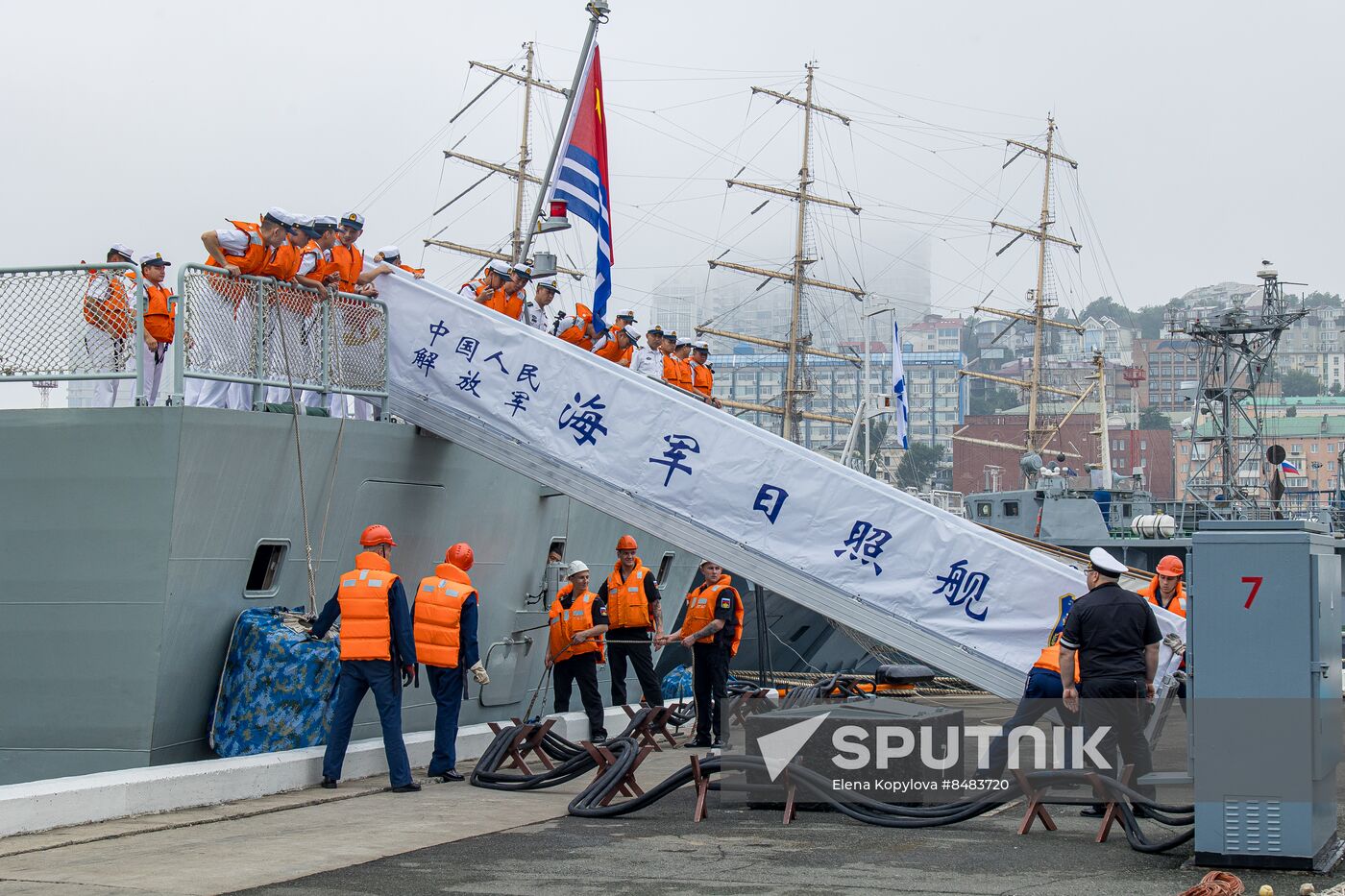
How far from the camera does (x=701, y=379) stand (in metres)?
19.9

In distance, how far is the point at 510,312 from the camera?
1433 centimetres

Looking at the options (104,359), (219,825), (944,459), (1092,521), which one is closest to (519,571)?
(104,359)

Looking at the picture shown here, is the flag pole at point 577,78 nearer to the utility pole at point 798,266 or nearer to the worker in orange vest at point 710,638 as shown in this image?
the worker in orange vest at point 710,638

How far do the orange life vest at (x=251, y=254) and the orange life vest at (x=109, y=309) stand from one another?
0.79 meters

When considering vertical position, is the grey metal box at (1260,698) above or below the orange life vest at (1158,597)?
below

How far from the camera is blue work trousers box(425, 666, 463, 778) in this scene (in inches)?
409

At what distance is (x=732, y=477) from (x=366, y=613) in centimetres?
312

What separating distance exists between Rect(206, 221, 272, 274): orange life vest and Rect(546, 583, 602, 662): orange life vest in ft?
12.3

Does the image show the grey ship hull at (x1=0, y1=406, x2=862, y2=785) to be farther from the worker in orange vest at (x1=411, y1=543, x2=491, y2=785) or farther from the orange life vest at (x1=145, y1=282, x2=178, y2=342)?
the worker in orange vest at (x1=411, y1=543, x2=491, y2=785)

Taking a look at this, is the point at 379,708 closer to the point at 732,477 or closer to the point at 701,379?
the point at 732,477

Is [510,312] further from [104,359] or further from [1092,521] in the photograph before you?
[1092,521]

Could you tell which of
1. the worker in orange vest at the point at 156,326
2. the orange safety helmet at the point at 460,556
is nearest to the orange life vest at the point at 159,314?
the worker in orange vest at the point at 156,326

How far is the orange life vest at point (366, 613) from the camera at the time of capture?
9.73 meters

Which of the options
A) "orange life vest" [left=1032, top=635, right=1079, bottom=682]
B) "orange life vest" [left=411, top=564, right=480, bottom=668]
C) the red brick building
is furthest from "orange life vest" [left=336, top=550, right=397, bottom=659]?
the red brick building
